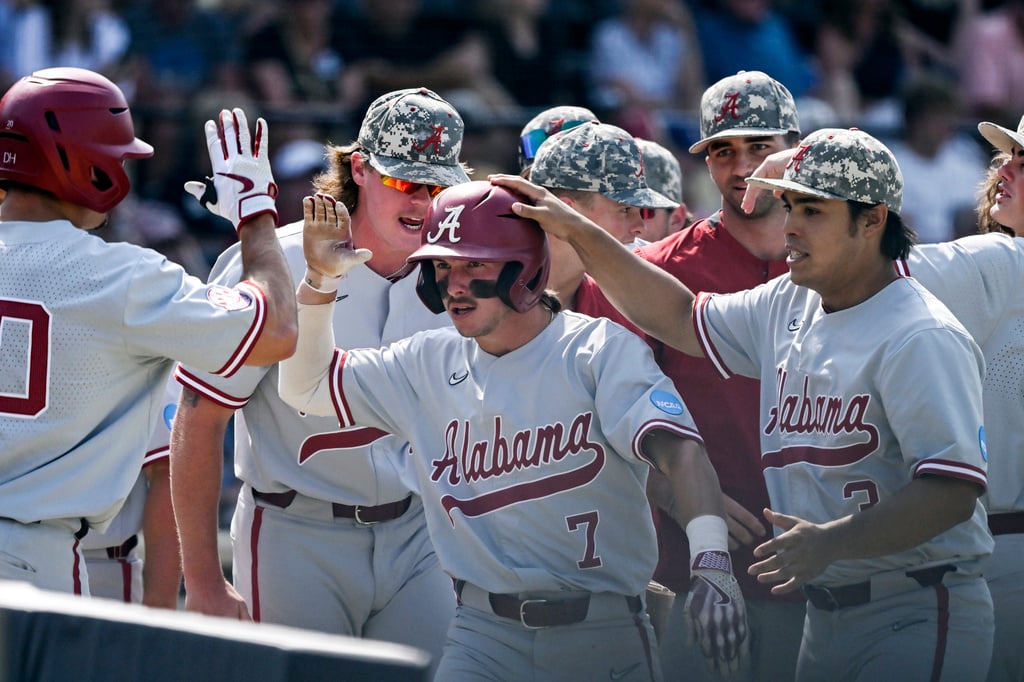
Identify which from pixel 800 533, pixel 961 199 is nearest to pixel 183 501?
pixel 800 533

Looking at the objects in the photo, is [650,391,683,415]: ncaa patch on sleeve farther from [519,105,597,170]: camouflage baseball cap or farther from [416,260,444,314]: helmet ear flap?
[519,105,597,170]: camouflage baseball cap

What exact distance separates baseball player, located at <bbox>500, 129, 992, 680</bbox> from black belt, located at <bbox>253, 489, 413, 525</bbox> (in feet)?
3.34

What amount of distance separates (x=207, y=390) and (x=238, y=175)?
0.67 metres

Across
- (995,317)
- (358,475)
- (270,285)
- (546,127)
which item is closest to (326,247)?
(270,285)

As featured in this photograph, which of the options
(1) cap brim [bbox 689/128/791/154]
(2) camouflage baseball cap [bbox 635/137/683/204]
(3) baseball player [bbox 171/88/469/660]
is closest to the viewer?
(3) baseball player [bbox 171/88/469/660]

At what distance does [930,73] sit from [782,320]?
26.0 ft

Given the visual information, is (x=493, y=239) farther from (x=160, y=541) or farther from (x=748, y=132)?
(x=160, y=541)

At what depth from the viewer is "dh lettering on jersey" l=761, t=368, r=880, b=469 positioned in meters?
3.75

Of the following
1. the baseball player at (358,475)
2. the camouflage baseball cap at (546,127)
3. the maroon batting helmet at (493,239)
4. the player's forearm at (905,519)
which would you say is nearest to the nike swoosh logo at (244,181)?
the maroon batting helmet at (493,239)

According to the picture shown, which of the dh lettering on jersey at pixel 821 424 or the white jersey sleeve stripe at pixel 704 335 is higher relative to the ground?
the white jersey sleeve stripe at pixel 704 335

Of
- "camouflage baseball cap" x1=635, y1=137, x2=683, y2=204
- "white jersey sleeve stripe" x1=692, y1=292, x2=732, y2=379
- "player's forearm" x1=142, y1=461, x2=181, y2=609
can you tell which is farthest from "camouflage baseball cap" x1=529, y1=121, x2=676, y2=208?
"player's forearm" x1=142, y1=461, x2=181, y2=609

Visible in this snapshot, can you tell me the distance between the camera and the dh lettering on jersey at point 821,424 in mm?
3750

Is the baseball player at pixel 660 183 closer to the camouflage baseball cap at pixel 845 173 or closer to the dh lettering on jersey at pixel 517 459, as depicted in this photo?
the camouflage baseball cap at pixel 845 173

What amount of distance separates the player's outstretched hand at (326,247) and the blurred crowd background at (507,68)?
15.3 ft
